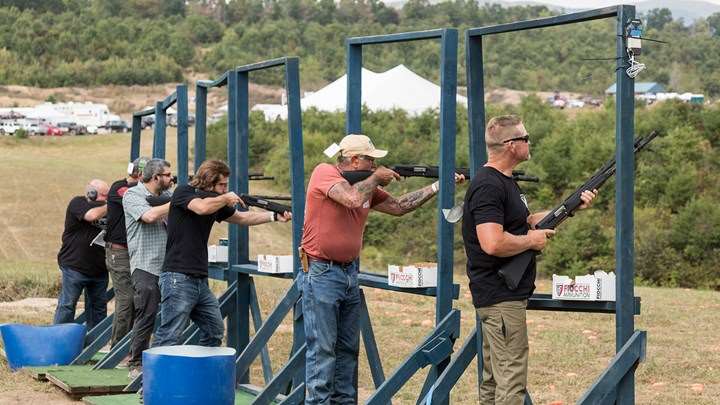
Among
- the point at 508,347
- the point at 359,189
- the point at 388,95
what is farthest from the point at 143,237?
the point at 388,95

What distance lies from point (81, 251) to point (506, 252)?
617 cm

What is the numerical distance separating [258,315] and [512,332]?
150 inches

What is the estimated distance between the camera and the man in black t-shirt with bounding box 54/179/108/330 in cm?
1116

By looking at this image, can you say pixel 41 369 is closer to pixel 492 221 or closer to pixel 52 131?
pixel 492 221

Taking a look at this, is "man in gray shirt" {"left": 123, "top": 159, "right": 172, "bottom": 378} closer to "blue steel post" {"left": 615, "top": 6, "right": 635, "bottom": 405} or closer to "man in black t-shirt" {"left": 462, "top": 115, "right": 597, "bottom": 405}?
"man in black t-shirt" {"left": 462, "top": 115, "right": 597, "bottom": 405}

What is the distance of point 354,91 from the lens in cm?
818

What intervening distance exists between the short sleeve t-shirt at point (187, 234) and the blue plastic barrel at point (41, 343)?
94.3 inches

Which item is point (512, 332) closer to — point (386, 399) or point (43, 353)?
point (386, 399)

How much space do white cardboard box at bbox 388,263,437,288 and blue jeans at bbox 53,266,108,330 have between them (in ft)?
15.3

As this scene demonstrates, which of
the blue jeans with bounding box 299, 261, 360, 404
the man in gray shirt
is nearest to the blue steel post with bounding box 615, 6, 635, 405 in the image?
the blue jeans with bounding box 299, 261, 360, 404

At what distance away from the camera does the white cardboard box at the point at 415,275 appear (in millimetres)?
7359

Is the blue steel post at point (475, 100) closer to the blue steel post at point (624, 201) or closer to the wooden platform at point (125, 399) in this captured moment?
the blue steel post at point (624, 201)

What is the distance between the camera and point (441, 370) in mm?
7230

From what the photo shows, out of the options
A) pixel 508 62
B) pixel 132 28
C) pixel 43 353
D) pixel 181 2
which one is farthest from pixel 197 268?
pixel 181 2
